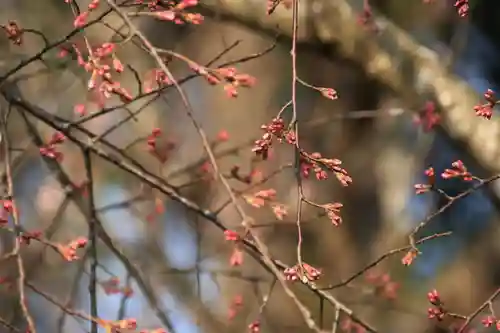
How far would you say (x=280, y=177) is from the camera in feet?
6.97

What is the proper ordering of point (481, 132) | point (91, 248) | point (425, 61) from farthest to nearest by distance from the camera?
1. point (425, 61)
2. point (481, 132)
3. point (91, 248)

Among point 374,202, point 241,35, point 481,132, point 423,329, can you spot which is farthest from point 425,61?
point 374,202

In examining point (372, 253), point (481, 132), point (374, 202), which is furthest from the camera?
point (374, 202)

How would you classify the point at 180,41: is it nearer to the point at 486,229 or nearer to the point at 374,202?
the point at 374,202

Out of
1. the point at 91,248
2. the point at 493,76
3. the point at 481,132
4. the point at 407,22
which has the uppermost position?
the point at 407,22

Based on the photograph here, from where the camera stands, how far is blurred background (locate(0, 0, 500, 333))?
185cm

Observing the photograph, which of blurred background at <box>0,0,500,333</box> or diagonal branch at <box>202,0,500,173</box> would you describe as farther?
blurred background at <box>0,0,500,333</box>

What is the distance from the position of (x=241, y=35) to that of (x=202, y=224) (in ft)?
1.75

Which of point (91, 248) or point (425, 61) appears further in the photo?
point (425, 61)

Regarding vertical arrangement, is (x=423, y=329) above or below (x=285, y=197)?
below

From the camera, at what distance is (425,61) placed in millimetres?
1750

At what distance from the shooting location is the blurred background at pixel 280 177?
185 cm

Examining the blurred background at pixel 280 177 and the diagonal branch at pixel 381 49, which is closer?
the diagonal branch at pixel 381 49

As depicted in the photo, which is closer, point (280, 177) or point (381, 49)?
point (381, 49)
